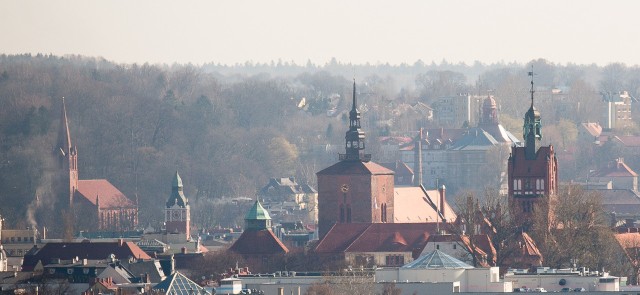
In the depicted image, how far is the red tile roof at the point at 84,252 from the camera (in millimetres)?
132000

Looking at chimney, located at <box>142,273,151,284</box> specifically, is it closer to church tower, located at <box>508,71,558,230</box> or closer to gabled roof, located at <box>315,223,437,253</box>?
gabled roof, located at <box>315,223,437,253</box>

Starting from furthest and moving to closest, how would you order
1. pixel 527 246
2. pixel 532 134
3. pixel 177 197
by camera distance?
pixel 177 197, pixel 532 134, pixel 527 246

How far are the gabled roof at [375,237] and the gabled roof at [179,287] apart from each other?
2623cm

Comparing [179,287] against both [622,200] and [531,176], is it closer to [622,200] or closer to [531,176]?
[531,176]

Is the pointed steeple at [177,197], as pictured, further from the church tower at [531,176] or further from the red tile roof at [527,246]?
the red tile roof at [527,246]

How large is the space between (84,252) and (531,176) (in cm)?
1854

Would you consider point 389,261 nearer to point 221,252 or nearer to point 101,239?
point 221,252

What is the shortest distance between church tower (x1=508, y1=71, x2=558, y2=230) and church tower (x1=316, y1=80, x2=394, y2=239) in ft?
25.7

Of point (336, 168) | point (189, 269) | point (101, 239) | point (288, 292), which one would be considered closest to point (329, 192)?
point (336, 168)

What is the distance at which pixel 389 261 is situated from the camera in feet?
430

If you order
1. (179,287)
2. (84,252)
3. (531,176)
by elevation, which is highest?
(531,176)

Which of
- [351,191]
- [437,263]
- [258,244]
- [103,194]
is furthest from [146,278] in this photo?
[103,194]

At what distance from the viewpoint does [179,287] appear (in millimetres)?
103312

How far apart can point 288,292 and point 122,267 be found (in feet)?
60.8
